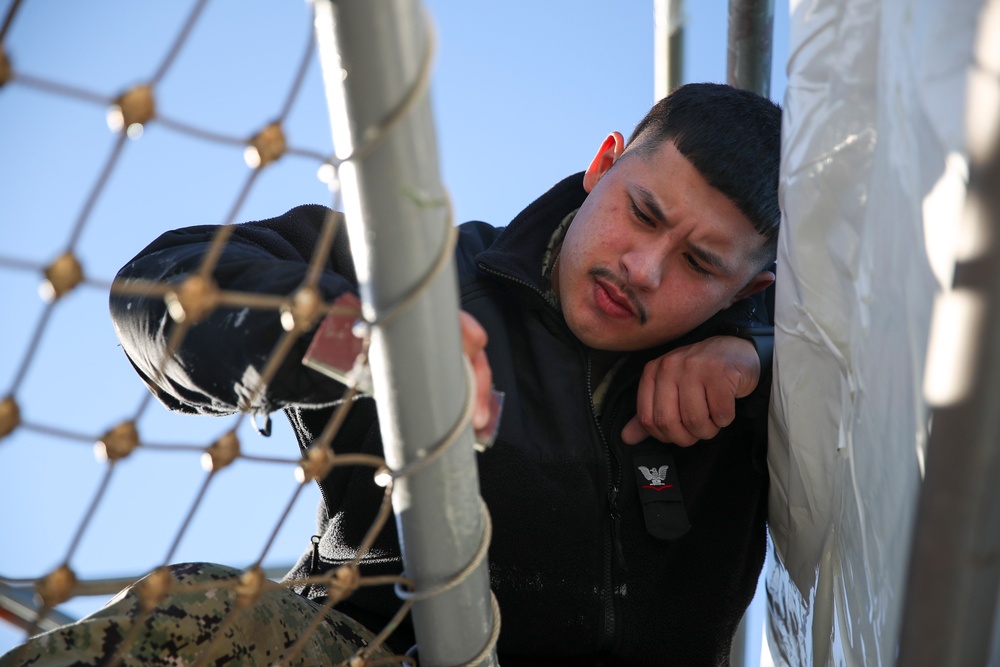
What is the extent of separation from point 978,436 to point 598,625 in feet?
2.09

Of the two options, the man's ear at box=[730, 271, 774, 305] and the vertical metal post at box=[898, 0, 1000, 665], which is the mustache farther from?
the vertical metal post at box=[898, 0, 1000, 665]

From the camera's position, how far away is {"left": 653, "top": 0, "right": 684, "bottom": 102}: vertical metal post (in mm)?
1416

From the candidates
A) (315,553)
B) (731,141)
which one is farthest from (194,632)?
(731,141)

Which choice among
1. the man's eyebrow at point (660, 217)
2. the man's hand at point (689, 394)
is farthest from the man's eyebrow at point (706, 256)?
the man's hand at point (689, 394)

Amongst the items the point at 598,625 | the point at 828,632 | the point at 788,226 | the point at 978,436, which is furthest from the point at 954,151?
the point at 598,625

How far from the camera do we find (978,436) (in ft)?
1.37

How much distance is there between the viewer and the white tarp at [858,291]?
0.60m

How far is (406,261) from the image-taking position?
1.61 ft

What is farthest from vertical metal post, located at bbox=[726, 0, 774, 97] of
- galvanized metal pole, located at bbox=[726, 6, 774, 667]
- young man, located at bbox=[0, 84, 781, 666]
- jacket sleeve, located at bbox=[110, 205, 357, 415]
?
jacket sleeve, located at bbox=[110, 205, 357, 415]

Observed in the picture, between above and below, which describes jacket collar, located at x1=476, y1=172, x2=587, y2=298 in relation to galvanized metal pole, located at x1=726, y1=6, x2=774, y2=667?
below

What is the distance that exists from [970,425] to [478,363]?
284 millimetres

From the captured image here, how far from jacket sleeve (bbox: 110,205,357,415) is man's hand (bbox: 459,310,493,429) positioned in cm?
8

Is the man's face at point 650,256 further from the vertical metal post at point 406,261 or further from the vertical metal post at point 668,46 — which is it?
the vertical metal post at point 406,261

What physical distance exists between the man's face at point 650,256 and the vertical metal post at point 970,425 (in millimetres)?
607
